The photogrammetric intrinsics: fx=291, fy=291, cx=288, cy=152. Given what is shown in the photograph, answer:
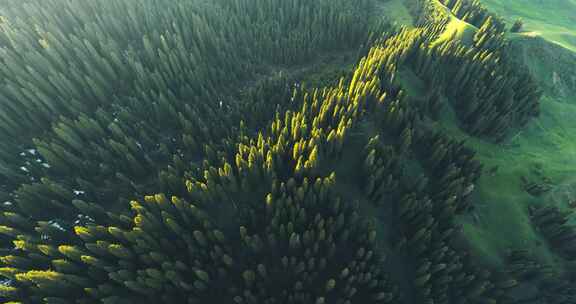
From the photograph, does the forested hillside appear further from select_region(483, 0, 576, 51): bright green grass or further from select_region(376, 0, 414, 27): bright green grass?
select_region(483, 0, 576, 51): bright green grass

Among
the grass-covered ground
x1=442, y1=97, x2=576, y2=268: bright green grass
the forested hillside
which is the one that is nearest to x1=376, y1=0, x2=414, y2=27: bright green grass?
the grass-covered ground

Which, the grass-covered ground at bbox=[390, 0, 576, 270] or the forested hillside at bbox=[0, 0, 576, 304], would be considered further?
the grass-covered ground at bbox=[390, 0, 576, 270]

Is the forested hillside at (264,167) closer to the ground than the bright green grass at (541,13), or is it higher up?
closer to the ground

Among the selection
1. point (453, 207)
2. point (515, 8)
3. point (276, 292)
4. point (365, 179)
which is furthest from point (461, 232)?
point (515, 8)

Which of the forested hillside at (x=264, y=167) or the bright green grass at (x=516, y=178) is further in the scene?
the bright green grass at (x=516, y=178)

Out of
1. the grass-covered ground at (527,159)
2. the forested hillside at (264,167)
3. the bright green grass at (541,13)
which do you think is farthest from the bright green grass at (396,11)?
the bright green grass at (541,13)

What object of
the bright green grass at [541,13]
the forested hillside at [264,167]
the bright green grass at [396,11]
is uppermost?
the bright green grass at [541,13]

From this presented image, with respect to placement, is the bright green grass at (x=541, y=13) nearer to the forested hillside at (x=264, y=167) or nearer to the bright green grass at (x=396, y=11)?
the bright green grass at (x=396, y=11)

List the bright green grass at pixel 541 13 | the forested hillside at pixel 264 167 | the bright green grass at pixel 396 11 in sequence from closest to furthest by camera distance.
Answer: the forested hillside at pixel 264 167 < the bright green grass at pixel 396 11 < the bright green grass at pixel 541 13
